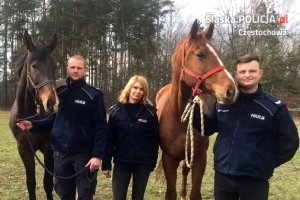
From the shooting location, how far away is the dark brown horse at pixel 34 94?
3.71 meters

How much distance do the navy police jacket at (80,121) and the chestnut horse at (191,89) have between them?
779 millimetres

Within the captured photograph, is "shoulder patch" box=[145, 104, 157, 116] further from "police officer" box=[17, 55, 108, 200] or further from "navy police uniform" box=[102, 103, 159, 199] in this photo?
"police officer" box=[17, 55, 108, 200]

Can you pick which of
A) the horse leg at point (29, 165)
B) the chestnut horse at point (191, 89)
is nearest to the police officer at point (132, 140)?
the chestnut horse at point (191, 89)

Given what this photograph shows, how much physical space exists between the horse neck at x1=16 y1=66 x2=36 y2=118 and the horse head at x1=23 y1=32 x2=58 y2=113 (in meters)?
0.24

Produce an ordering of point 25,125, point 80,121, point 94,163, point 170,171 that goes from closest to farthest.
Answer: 1. point 94,163
2. point 80,121
3. point 25,125
4. point 170,171

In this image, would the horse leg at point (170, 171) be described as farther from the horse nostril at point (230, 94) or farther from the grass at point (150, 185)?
the grass at point (150, 185)

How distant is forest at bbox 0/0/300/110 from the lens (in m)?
27.8

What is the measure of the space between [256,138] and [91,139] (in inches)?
64.2

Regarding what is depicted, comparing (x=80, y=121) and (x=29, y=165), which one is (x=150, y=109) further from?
(x=29, y=165)

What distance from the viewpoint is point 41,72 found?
12.6ft

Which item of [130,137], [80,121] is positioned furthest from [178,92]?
[80,121]

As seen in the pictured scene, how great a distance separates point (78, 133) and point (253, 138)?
5.51 feet

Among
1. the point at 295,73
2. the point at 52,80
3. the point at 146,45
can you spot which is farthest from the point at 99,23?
the point at 52,80

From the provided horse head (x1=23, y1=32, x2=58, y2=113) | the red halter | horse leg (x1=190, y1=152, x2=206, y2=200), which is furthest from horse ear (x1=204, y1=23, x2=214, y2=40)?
horse head (x1=23, y1=32, x2=58, y2=113)
